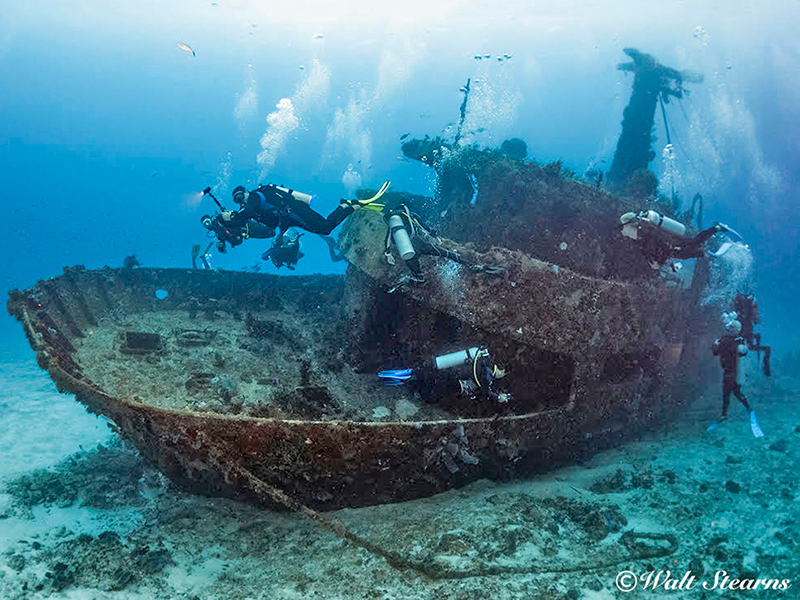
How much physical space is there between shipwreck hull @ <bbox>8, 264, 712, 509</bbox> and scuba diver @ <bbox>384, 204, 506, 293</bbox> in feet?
0.83

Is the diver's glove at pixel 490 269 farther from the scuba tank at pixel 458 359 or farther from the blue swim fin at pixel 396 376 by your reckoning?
the blue swim fin at pixel 396 376

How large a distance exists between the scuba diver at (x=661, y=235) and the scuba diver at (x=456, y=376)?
3.11 m

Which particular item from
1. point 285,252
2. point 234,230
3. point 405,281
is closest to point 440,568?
point 405,281

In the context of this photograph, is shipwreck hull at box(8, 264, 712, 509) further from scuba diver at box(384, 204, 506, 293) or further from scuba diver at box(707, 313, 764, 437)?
scuba diver at box(707, 313, 764, 437)

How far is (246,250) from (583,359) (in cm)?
10733

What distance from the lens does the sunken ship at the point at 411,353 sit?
4.71 m

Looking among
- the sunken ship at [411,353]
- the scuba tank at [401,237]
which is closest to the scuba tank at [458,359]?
the sunken ship at [411,353]

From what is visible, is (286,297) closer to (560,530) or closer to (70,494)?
(70,494)

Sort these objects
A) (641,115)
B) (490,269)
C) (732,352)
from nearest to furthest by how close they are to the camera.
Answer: (490,269), (732,352), (641,115)

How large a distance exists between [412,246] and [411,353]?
176 centimetres

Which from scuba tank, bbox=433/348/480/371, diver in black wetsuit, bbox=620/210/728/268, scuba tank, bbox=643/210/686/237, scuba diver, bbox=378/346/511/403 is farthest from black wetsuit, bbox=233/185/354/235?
scuba tank, bbox=643/210/686/237

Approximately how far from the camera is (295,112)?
16962 cm

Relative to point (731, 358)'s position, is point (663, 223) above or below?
above

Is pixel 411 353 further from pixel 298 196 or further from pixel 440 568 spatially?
pixel 298 196
